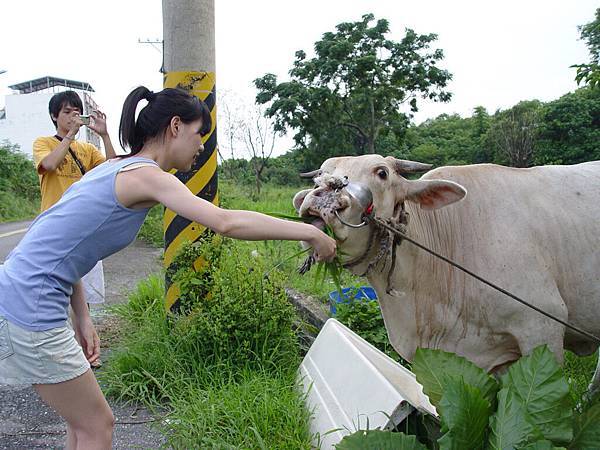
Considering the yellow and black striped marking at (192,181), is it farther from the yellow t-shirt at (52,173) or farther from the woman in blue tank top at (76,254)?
the woman in blue tank top at (76,254)

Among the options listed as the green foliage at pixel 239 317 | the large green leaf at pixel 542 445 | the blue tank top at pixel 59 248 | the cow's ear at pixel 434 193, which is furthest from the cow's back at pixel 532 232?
the blue tank top at pixel 59 248

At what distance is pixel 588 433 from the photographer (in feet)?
6.47

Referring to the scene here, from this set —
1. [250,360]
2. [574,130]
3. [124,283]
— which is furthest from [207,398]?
[574,130]

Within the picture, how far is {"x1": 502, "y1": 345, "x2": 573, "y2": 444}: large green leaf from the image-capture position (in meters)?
1.90

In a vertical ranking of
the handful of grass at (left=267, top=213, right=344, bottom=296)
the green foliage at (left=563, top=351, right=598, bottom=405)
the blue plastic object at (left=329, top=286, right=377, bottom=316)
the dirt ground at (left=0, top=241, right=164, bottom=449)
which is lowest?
the dirt ground at (left=0, top=241, right=164, bottom=449)

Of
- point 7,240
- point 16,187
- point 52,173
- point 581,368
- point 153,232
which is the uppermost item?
point 52,173

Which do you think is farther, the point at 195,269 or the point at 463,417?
the point at 195,269

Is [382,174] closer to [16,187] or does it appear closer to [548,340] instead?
[548,340]

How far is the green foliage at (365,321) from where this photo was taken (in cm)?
420

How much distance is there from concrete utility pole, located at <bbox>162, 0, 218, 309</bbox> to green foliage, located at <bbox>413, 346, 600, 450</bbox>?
2624 mm

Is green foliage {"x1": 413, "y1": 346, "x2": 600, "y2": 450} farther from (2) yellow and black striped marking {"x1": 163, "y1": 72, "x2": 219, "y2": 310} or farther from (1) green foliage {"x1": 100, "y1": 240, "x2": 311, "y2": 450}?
(2) yellow and black striped marking {"x1": 163, "y1": 72, "x2": 219, "y2": 310}

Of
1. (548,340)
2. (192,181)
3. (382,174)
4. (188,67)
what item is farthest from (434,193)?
(188,67)

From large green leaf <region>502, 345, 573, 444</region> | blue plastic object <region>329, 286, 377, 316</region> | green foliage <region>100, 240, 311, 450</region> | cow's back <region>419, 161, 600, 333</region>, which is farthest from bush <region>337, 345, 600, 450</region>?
blue plastic object <region>329, 286, 377, 316</region>

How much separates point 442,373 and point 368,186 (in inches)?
35.4
